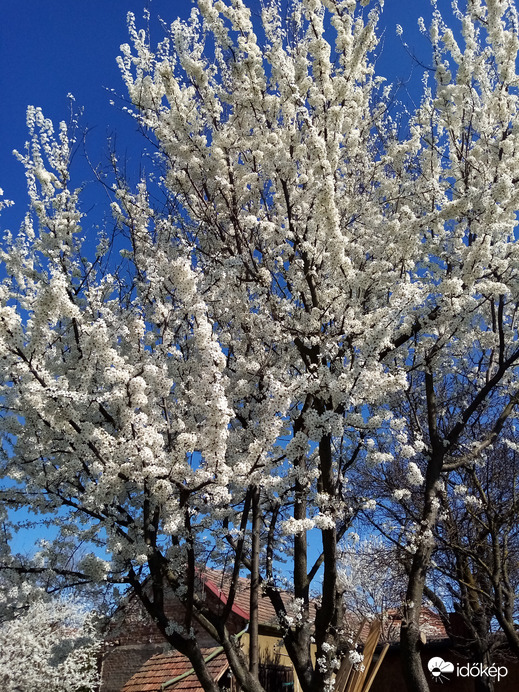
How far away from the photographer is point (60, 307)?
4.61m

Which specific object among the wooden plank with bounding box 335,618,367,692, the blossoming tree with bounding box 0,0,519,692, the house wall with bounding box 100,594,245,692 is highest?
the blossoming tree with bounding box 0,0,519,692

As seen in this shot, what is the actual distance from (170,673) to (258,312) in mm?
7416

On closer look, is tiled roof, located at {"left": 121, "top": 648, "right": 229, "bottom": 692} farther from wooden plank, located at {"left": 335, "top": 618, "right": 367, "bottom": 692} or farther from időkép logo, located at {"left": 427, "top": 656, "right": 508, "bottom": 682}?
időkép logo, located at {"left": 427, "top": 656, "right": 508, "bottom": 682}

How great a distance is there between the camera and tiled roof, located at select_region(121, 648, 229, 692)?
9812 mm

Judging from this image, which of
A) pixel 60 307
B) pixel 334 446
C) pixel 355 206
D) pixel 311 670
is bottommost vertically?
pixel 311 670

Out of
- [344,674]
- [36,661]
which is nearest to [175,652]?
[36,661]

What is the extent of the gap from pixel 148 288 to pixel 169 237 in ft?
4.16

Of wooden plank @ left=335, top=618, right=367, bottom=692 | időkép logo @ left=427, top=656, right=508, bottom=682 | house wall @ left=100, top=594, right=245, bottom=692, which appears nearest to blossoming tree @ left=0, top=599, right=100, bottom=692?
house wall @ left=100, top=594, right=245, bottom=692

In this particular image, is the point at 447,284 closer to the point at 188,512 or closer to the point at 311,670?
the point at 188,512

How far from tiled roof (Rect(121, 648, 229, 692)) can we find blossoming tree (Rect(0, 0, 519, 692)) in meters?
3.63

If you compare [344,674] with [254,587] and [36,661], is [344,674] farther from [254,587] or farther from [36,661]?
[36,661]

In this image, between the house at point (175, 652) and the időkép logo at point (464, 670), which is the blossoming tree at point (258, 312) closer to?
the house at point (175, 652)

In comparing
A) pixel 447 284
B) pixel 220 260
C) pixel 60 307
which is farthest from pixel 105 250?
pixel 447 284

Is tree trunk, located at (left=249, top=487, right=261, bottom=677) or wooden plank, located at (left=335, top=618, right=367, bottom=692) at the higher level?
tree trunk, located at (left=249, top=487, right=261, bottom=677)
